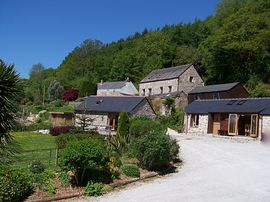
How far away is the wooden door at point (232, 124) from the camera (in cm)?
3469

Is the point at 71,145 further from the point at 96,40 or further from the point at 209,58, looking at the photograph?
the point at 96,40

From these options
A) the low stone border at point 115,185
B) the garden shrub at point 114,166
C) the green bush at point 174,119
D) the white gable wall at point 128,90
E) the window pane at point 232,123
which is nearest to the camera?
the low stone border at point 115,185

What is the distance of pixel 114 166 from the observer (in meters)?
16.1

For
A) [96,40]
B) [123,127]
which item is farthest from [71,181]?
[96,40]

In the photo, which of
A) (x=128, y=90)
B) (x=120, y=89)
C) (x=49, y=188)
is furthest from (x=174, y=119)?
(x=49, y=188)

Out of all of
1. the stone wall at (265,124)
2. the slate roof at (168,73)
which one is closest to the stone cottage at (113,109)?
the slate roof at (168,73)

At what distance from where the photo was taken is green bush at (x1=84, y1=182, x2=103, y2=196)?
13352 millimetres

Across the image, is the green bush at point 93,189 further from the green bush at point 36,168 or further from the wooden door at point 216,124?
the wooden door at point 216,124

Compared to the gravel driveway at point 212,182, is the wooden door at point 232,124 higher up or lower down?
higher up

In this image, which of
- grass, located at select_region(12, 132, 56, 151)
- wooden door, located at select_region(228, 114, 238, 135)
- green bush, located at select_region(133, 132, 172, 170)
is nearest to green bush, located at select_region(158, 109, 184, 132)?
wooden door, located at select_region(228, 114, 238, 135)

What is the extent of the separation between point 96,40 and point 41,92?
34241 millimetres

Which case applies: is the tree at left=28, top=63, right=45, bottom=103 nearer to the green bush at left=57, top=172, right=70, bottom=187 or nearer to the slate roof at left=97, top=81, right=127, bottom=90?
the slate roof at left=97, top=81, right=127, bottom=90

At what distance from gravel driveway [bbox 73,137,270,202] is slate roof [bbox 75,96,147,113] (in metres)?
21.2

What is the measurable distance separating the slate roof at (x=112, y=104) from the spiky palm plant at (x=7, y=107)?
95.9ft
